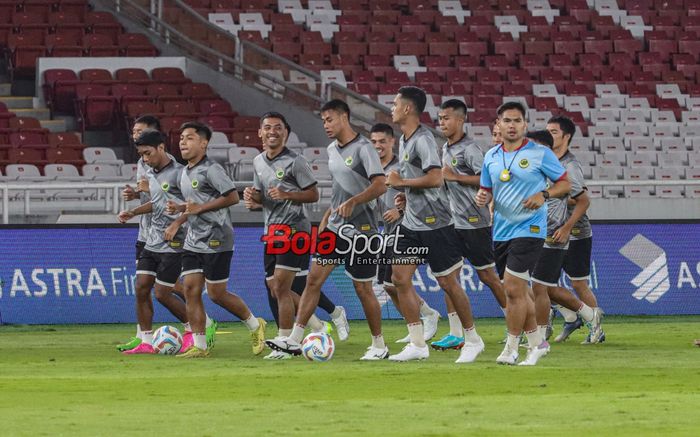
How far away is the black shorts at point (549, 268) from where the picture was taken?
558 inches

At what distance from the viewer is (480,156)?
14.9 meters

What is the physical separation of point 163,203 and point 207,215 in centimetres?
81

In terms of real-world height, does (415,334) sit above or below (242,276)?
above

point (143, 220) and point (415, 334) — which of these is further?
point (143, 220)

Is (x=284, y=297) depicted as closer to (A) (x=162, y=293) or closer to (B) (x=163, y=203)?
(A) (x=162, y=293)

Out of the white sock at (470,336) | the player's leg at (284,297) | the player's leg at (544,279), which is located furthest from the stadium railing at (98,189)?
A: the white sock at (470,336)

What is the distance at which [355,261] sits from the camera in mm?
13391

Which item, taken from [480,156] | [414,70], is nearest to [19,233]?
[480,156]

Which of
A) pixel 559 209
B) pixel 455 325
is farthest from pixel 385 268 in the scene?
pixel 559 209

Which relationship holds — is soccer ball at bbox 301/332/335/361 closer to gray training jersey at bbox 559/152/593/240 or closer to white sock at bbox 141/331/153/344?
white sock at bbox 141/331/153/344

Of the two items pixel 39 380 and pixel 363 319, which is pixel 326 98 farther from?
pixel 39 380

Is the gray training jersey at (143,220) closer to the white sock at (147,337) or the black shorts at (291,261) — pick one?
the white sock at (147,337)

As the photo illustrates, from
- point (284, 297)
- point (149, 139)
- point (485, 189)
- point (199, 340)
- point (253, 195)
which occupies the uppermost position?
point (149, 139)

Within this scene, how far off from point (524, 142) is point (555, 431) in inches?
179
